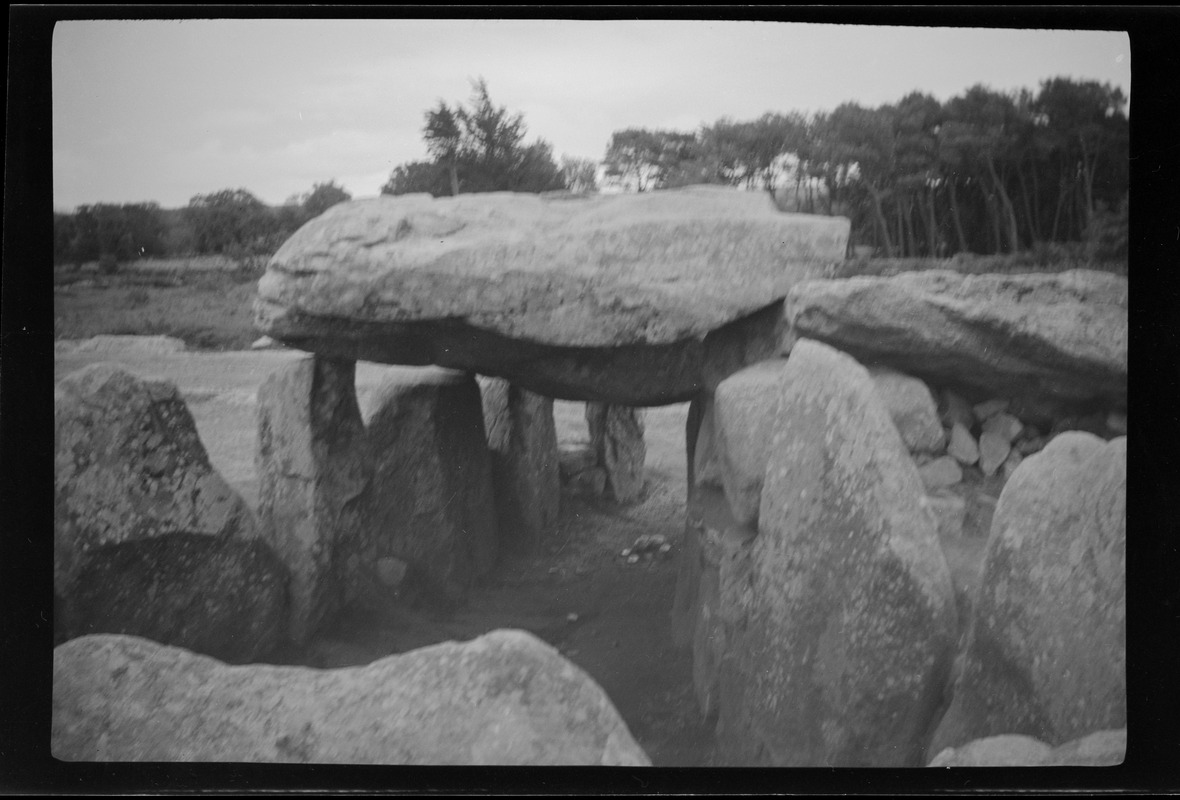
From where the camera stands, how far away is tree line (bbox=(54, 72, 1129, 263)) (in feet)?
12.1

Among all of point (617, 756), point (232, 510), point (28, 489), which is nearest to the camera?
point (617, 756)

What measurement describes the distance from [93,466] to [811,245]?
10.4 feet

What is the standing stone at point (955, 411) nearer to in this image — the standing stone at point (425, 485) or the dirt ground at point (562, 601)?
the dirt ground at point (562, 601)

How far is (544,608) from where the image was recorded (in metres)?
4.45

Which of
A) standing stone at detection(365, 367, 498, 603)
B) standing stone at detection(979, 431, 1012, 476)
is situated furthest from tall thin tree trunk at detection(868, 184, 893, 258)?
standing stone at detection(365, 367, 498, 603)

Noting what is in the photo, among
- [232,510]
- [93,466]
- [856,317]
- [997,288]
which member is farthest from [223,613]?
[997,288]

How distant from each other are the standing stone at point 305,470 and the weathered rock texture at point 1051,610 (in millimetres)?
2848

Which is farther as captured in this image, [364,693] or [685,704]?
[685,704]

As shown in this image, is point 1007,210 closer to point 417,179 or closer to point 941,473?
point 941,473

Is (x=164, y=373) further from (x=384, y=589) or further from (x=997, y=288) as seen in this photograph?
(x=997, y=288)

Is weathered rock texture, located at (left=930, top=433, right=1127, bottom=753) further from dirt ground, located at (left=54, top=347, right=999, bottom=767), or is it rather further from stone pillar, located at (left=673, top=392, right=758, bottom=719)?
stone pillar, located at (left=673, top=392, right=758, bottom=719)

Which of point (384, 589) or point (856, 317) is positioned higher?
point (856, 317)

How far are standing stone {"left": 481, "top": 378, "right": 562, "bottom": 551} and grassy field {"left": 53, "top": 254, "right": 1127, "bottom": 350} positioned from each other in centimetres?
158

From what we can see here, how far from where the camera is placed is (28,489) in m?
3.71
